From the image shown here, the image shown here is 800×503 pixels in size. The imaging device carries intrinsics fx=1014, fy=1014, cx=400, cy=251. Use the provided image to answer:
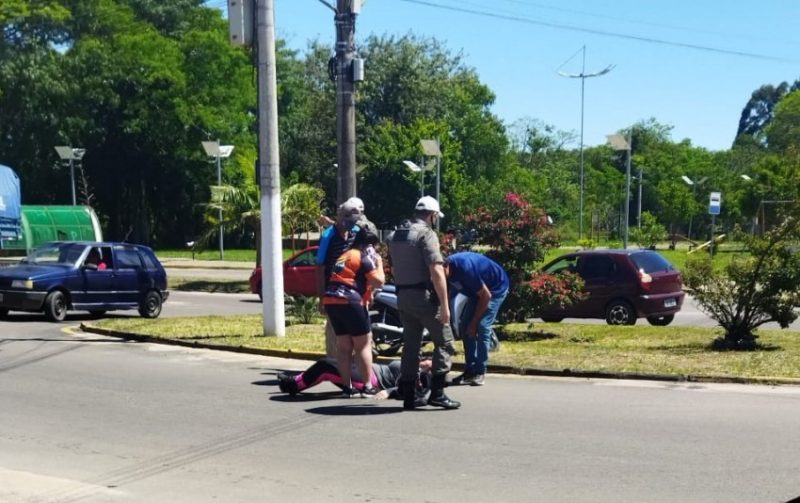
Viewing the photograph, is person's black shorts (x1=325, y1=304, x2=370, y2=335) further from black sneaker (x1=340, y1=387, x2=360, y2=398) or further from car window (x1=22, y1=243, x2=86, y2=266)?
car window (x1=22, y1=243, x2=86, y2=266)

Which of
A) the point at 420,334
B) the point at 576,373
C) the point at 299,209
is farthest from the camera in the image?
the point at 299,209

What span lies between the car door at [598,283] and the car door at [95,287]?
29.8ft

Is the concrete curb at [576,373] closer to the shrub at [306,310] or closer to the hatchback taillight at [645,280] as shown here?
the shrub at [306,310]

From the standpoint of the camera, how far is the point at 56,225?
35031 millimetres

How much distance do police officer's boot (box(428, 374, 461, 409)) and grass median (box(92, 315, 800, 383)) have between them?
2.91 meters

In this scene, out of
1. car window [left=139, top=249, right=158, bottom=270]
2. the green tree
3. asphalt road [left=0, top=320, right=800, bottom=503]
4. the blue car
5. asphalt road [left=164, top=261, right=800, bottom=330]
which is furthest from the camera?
the green tree

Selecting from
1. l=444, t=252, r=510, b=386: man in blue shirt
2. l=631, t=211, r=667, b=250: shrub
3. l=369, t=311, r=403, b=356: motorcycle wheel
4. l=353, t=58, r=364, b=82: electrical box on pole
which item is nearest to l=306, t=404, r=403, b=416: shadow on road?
l=444, t=252, r=510, b=386: man in blue shirt

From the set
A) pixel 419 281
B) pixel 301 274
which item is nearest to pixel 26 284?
pixel 301 274

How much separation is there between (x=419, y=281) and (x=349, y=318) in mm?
903

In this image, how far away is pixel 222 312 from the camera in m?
22.8

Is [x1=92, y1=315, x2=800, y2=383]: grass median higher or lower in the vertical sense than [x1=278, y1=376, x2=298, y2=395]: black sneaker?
lower

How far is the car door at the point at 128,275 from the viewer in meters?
20.2

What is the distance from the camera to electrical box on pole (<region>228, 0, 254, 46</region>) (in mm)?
14828

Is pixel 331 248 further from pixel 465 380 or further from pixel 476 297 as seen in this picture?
pixel 465 380
